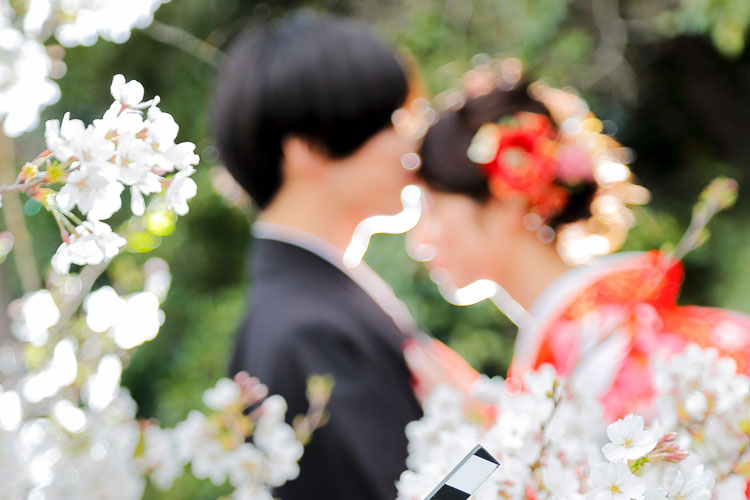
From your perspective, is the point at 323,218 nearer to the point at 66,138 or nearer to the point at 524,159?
the point at 524,159

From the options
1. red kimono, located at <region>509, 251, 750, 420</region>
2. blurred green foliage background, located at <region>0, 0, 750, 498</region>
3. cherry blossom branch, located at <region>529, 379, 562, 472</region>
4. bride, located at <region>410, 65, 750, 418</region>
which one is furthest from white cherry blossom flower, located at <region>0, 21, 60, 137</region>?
blurred green foliage background, located at <region>0, 0, 750, 498</region>

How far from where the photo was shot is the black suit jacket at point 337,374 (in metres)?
1.01

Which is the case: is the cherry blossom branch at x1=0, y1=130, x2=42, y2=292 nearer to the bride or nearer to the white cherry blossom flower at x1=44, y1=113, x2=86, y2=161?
the white cherry blossom flower at x1=44, y1=113, x2=86, y2=161

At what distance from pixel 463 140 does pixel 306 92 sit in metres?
0.33

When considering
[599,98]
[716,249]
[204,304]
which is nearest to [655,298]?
[599,98]

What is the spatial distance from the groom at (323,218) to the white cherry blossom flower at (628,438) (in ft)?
2.23

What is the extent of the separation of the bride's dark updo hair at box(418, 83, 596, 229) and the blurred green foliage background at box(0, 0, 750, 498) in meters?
0.94

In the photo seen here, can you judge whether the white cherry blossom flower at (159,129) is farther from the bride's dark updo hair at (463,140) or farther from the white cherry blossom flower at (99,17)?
the bride's dark updo hair at (463,140)

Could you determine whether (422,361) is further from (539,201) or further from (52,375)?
(52,375)

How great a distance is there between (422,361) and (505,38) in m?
1.56

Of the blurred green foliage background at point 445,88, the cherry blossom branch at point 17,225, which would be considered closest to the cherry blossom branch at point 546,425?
the cherry blossom branch at point 17,225

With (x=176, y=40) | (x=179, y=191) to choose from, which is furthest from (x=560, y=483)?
(x=176, y=40)

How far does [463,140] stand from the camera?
1.34 meters

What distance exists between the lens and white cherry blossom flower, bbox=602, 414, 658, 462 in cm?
36
